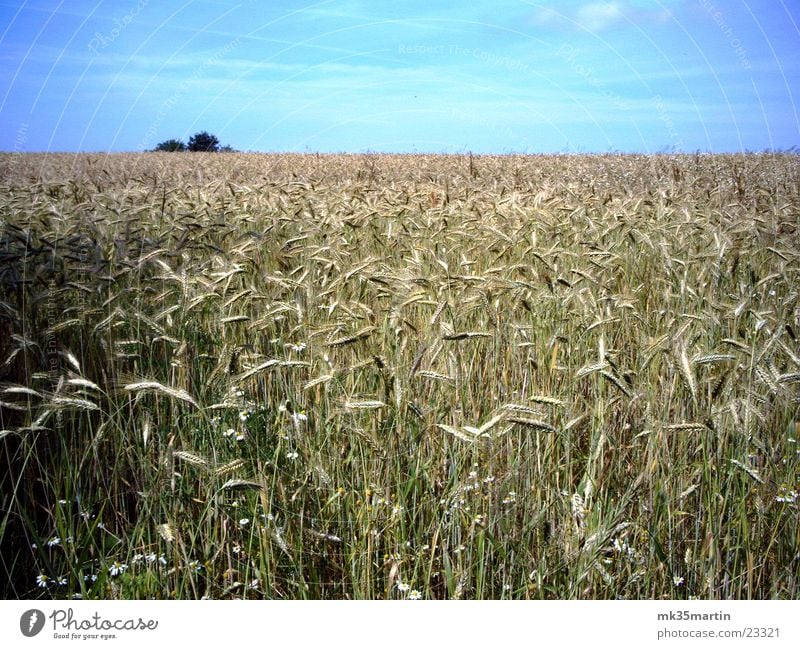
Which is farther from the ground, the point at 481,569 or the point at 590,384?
the point at 590,384

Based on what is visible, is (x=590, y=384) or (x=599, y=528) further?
(x=590, y=384)

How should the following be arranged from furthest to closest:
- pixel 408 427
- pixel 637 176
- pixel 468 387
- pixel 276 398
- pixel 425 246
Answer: pixel 637 176
pixel 425 246
pixel 276 398
pixel 468 387
pixel 408 427

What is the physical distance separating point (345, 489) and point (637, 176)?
15074mm

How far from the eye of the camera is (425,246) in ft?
17.0

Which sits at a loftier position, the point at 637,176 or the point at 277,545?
the point at 637,176

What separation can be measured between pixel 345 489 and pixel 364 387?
2.55 feet

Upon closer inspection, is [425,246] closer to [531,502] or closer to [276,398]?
[276,398]

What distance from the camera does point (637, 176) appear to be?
15.8 metres

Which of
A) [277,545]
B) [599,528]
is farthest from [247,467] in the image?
[599,528]

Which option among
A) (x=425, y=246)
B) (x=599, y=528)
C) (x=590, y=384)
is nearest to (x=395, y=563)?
(x=599, y=528)
